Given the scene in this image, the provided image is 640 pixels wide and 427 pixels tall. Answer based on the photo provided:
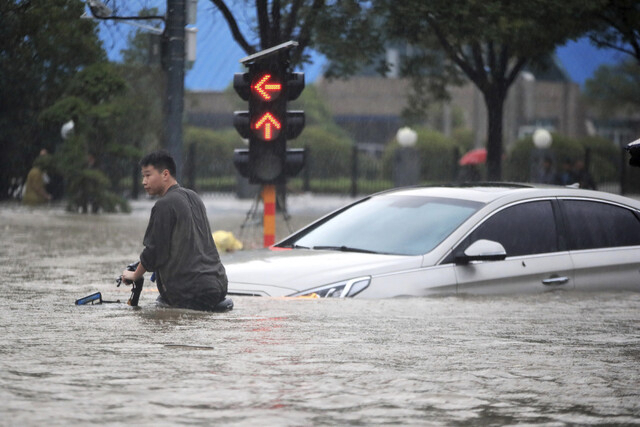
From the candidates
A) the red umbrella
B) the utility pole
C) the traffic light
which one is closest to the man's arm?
the utility pole

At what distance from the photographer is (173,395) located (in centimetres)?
589

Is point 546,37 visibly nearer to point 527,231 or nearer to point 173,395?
point 527,231

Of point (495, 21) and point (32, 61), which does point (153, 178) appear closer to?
point (32, 61)

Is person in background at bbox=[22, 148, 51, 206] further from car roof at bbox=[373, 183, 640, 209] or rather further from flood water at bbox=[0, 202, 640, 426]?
car roof at bbox=[373, 183, 640, 209]

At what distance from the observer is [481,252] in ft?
32.6

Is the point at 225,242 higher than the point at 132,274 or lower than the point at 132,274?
lower

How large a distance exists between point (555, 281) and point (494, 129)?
19.9 metres

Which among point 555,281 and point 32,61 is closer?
point 555,281

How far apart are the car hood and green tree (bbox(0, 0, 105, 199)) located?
6.08 metres

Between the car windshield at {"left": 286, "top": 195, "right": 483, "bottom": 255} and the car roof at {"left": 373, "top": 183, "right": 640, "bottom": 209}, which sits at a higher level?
the car roof at {"left": 373, "top": 183, "right": 640, "bottom": 209}

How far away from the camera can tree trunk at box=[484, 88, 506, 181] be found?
2983 cm

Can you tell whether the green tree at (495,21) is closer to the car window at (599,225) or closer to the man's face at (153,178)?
the car window at (599,225)

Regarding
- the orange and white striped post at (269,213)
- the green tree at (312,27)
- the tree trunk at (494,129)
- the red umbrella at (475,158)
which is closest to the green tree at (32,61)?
the orange and white striped post at (269,213)

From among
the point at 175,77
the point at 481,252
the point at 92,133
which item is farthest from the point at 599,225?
the point at 92,133
